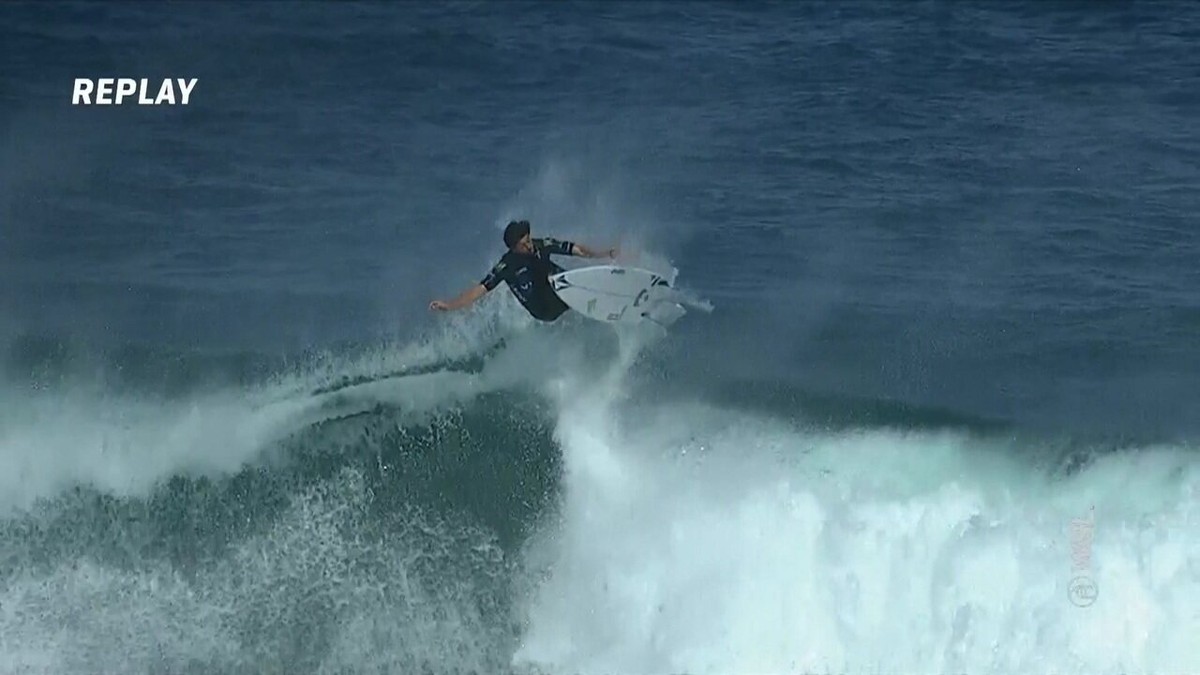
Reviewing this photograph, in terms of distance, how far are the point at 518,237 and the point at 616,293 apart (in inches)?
53.6

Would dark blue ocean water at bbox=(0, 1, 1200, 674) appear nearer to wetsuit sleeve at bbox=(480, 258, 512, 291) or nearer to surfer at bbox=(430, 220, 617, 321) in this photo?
surfer at bbox=(430, 220, 617, 321)

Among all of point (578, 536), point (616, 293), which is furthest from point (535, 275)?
point (578, 536)

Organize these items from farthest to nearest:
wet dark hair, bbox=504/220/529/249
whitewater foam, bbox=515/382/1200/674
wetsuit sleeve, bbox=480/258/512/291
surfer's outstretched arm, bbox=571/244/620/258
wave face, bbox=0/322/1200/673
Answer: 1. surfer's outstretched arm, bbox=571/244/620/258
2. wetsuit sleeve, bbox=480/258/512/291
3. wet dark hair, bbox=504/220/529/249
4. wave face, bbox=0/322/1200/673
5. whitewater foam, bbox=515/382/1200/674

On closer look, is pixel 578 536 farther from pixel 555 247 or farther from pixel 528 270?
pixel 555 247

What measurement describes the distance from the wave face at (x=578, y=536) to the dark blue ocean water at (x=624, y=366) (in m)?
0.04

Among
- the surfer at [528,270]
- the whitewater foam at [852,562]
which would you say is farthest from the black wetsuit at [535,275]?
the whitewater foam at [852,562]

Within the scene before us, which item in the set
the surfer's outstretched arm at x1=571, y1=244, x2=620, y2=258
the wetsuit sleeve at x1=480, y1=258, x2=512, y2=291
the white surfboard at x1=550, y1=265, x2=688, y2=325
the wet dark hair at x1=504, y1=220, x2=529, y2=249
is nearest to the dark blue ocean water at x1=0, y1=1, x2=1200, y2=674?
the white surfboard at x1=550, y1=265, x2=688, y2=325

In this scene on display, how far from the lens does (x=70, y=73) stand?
25.5 m

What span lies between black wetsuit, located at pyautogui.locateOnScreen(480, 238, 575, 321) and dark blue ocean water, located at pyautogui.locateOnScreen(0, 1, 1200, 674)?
4.35 feet

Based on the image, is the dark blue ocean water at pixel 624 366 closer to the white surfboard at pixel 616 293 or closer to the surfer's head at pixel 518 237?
the white surfboard at pixel 616 293

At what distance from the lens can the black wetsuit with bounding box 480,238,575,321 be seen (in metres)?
14.5

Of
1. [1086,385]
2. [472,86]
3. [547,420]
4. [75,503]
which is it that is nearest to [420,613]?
[547,420]

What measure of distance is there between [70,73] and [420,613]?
15103 millimetres

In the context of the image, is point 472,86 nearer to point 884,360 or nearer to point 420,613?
point 884,360
